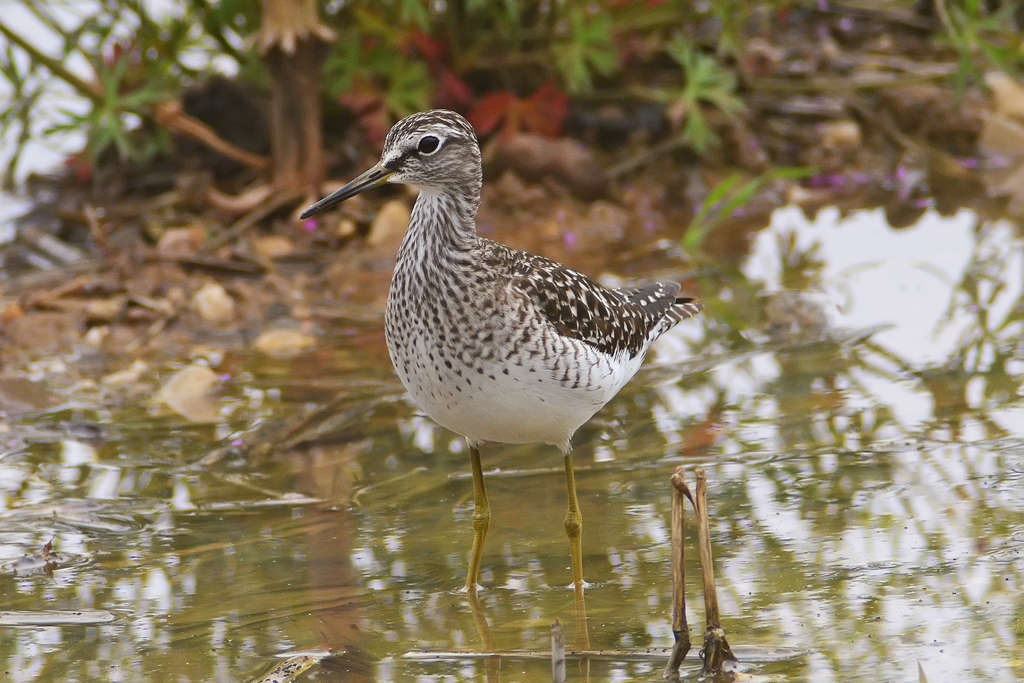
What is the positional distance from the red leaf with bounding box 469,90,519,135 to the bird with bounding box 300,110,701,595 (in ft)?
16.1

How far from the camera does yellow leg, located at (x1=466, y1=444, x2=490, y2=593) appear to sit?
560cm

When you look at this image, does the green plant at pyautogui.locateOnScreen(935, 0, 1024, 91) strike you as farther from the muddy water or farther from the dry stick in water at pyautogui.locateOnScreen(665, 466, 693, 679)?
the dry stick in water at pyautogui.locateOnScreen(665, 466, 693, 679)

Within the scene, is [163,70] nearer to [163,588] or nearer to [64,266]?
[64,266]

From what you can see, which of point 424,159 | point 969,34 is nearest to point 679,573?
point 424,159

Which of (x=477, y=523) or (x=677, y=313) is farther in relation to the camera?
(x=677, y=313)

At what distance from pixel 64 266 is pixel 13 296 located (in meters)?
0.49

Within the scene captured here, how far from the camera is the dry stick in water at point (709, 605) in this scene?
4.25m

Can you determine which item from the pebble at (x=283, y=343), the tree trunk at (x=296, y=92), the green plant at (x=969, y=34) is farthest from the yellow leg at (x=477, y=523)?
the green plant at (x=969, y=34)

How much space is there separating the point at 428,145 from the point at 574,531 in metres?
1.67

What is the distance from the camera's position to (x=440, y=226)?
18.2 ft

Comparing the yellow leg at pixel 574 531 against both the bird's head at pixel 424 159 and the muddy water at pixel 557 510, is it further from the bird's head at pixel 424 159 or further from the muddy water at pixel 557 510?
the bird's head at pixel 424 159

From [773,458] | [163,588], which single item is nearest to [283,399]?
[163,588]

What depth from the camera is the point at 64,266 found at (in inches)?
385

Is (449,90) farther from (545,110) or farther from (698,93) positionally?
(698,93)
